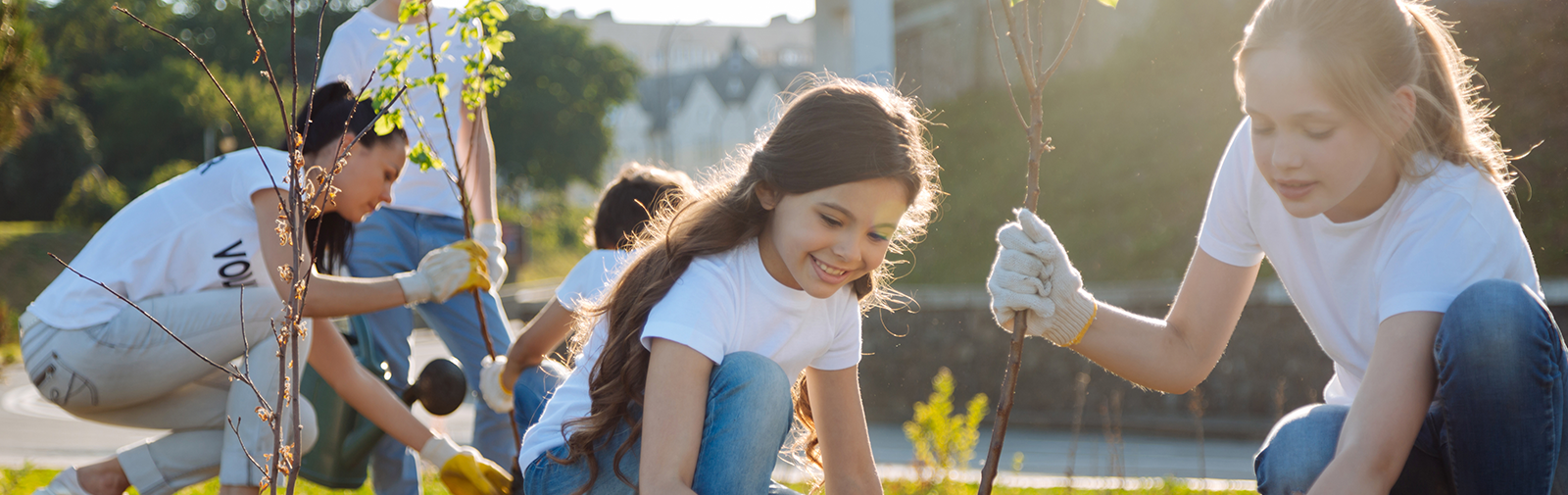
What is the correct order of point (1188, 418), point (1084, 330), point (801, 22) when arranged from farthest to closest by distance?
1. point (801, 22)
2. point (1188, 418)
3. point (1084, 330)

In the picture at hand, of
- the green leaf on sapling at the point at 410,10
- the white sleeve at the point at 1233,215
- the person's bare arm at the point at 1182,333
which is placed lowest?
the person's bare arm at the point at 1182,333

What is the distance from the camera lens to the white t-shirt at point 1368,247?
1.57 metres

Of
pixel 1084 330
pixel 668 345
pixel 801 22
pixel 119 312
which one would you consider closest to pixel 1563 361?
pixel 1084 330

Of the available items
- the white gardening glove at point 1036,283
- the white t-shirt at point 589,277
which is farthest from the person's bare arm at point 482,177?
the white gardening glove at point 1036,283

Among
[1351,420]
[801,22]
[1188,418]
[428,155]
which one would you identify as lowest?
[1188,418]

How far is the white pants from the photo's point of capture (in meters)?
2.24

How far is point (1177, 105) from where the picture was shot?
36.7 feet

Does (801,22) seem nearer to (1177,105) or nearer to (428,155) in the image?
(1177,105)

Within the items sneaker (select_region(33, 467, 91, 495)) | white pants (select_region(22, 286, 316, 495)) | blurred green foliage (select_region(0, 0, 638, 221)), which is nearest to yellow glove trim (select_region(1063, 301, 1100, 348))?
white pants (select_region(22, 286, 316, 495))

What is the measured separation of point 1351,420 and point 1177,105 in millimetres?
10332

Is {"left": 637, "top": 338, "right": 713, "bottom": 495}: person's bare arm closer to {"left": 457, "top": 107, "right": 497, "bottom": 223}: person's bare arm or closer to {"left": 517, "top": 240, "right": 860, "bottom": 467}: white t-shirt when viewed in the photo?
{"left": 517, "top": 240, "right": 860, "bottom": 467}: white t-shirt

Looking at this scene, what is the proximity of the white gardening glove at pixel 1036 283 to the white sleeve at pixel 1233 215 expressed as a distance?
301 mm

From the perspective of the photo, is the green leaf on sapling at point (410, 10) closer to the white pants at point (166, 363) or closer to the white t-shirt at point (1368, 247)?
the white pants at point (166, 363)

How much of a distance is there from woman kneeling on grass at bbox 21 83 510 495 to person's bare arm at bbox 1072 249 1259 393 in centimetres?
134
